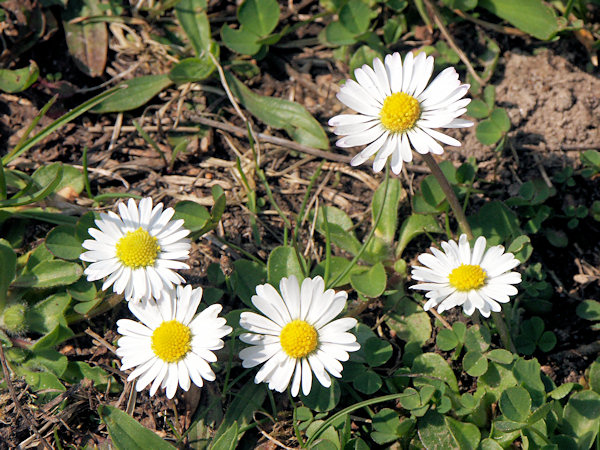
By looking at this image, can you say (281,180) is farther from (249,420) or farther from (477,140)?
(249,420)

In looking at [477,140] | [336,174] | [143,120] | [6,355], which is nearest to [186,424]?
[6,355]

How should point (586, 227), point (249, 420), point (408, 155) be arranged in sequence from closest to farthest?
point (408, 155)
point (249, 420)
point (586, 227)

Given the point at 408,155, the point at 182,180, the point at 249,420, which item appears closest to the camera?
the point at 408,155

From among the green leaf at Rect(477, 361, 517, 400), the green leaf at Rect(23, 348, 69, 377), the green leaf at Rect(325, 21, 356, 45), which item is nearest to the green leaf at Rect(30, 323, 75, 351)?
the green leaf at Rect(23, 348, 69, 377)

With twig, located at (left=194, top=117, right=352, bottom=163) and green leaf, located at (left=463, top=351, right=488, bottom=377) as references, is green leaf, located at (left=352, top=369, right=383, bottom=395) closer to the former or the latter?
green leaf, located at (left=463, top=351, right=488, bottom=377)

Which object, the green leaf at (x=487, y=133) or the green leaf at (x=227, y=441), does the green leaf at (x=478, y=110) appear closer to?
the green leaf at (x=487, y=133)

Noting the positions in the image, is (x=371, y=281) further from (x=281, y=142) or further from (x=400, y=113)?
(x=281, y=142)

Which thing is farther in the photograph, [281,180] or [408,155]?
[281,180]
